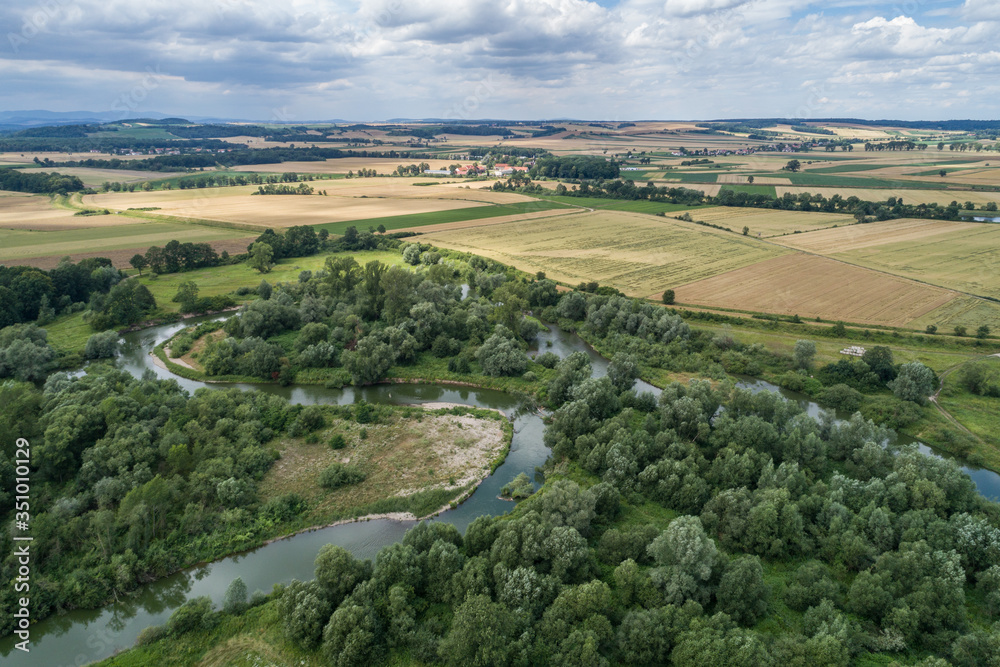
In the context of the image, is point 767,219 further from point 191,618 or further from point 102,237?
point 102,237

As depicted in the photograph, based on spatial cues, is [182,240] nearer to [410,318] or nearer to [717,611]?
[410,318]

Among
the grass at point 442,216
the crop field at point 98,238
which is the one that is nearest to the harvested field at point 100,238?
the crop field at point 98,238

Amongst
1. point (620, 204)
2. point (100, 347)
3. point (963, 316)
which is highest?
point (620, 204)

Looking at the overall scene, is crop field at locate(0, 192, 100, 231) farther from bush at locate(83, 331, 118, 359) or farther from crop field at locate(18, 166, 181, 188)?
bush at locate(83, 331, 118, 359)

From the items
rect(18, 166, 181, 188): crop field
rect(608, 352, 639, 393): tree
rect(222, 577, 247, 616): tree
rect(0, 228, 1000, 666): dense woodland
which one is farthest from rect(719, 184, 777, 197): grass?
rect(18, 166, 181, 188): crop field

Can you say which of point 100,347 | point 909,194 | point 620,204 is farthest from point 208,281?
point 909,194

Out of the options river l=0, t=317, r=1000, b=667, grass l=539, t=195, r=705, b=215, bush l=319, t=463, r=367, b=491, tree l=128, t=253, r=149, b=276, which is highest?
grass l=539, t=195, r=705, b=215

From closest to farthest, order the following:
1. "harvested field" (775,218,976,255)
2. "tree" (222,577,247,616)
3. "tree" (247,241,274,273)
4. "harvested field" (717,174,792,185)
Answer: "tree" (222,577,247,616) → "tree" (247,241,274,273) → "harvested field" (775,218,976,255) → "harvested field" (717,174,792,185)
